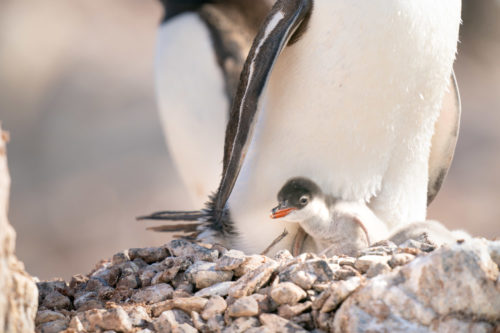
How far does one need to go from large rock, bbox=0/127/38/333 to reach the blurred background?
4221mm

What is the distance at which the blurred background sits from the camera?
5.36m

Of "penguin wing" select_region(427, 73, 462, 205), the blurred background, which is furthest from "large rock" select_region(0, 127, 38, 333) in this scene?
the blurred background

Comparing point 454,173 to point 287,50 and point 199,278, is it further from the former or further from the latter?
point 199,278

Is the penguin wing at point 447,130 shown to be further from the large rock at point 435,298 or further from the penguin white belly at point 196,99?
the large rock at point 435,298

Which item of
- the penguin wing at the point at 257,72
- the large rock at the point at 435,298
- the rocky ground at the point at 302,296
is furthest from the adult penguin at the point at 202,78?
the large rock at the point at 435,298

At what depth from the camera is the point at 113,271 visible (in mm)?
1427

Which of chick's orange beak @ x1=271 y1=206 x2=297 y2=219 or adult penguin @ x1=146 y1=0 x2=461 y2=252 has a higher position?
adult penguin @ x1=146 y1=0 x2=461 y2=252

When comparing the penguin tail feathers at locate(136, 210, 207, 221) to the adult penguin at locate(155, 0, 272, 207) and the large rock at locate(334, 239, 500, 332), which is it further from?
the large rock at locate(334, 239, 500, 332)

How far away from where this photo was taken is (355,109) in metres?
1.66

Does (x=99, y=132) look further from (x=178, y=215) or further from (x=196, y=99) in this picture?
(x=178, y=215)

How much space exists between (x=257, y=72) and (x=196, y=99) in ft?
3.70

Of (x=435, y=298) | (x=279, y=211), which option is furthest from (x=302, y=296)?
(x=279, y=211)

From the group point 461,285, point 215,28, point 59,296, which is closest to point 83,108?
point 215,28

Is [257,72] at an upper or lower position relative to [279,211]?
upper
